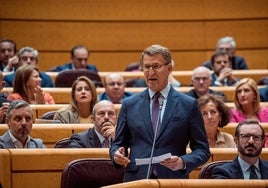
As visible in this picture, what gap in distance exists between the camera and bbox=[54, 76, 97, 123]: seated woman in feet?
17.6

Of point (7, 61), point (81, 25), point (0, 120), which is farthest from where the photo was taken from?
point (81, 25)

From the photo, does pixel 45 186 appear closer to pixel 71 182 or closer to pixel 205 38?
pixel 71 182

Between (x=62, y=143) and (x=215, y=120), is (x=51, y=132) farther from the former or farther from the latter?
(x=215, y=120)

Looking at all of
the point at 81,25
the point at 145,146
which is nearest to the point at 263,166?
the point at 145,146

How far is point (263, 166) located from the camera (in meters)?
3.93

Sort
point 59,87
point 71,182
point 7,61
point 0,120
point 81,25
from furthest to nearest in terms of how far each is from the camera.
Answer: point 81,25 → point 7,61 → point 59,87 → point 0,120 → point 71,182

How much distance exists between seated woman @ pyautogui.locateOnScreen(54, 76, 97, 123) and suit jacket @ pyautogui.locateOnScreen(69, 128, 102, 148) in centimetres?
73

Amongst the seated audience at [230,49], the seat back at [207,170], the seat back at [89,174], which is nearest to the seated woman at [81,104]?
the seat back at [89,174]

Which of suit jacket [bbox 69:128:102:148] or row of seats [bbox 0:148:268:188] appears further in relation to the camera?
suit jacket [bbox 69:128:102:148]

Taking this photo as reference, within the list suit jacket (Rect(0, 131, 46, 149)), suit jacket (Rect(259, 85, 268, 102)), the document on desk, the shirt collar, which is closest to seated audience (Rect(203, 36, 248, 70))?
suit jacket (Rect(259, 85, 268, 102))

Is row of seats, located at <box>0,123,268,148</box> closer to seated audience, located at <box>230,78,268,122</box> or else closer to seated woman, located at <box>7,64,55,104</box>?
seated woman, located at <box>7,64,55,104</box>

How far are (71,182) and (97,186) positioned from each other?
0.41 ft

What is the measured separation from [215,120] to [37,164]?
1.22m

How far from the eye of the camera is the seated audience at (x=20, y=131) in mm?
4430
